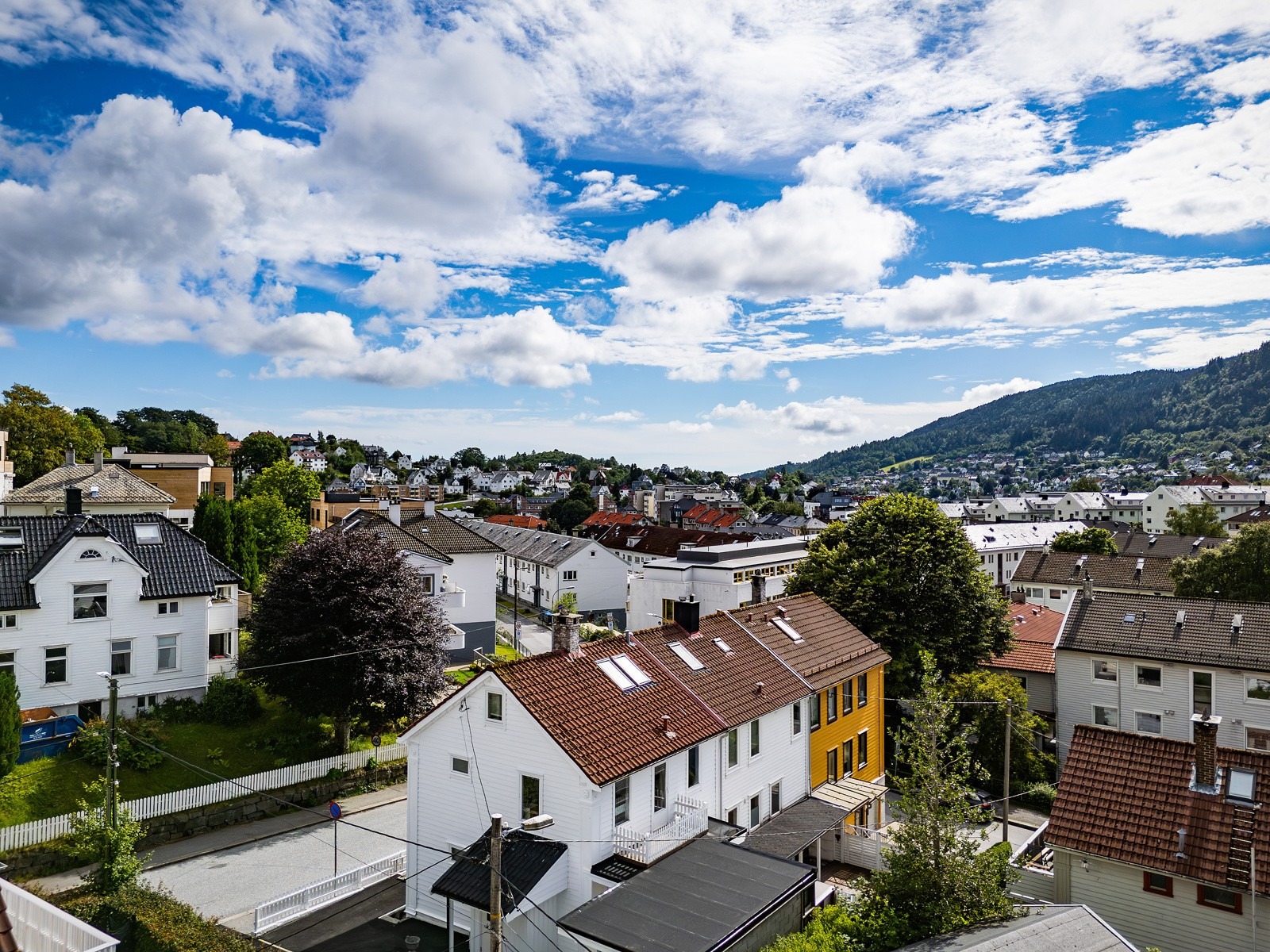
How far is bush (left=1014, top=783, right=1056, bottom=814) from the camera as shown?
31.0m

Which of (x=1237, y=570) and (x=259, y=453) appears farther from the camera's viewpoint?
(x=259, y=453)

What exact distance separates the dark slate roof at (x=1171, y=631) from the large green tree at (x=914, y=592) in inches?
165

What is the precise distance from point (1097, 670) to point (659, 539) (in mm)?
60918

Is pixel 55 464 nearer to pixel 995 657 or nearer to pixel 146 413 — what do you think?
pixel 995 657

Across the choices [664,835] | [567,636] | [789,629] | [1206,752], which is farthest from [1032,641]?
[567,636]

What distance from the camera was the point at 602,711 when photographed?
20.1 metres

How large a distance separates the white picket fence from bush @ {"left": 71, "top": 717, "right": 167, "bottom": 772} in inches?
77.3

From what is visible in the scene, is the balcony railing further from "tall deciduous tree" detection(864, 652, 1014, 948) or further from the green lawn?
the green lawn

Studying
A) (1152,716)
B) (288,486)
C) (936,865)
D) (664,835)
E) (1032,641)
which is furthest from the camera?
(288,486)

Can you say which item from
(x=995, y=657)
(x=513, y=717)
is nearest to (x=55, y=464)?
(x=513, y=717)

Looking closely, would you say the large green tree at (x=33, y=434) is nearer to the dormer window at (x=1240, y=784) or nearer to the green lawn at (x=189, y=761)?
the green lawn at (x=189, y=761)

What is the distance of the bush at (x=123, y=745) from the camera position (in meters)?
26.3

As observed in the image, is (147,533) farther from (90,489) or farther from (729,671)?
(729,671)

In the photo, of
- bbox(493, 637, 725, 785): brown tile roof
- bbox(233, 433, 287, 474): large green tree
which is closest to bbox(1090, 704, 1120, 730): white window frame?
bbox(493, 637, 725, 785): brown tile roof
